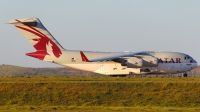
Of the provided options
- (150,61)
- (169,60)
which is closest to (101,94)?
(150,61)

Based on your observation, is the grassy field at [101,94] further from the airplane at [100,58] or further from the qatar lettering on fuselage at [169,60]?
the qatar lettering on fuselage at [169,60]

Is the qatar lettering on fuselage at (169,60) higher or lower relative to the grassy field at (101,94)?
higher

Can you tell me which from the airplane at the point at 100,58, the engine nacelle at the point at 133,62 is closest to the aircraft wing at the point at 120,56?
the airplane at the point at 100,58

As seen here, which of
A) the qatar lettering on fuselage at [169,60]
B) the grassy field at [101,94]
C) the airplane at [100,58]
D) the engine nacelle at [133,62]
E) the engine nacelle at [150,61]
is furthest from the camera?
the qatar lettering on fuselage at [169,60]

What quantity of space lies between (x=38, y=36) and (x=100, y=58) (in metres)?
8.34

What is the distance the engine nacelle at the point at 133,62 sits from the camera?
62344 millimetres

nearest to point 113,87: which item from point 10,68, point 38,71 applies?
point 38,71

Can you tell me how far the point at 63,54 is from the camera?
2544 inches

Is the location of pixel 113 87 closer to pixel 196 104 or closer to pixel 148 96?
pixel 148 96

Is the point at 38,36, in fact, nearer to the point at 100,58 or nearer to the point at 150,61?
the point at 100,58

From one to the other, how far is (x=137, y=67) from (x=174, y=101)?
74.3 ft

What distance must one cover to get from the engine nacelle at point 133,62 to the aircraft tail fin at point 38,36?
26.9 feet

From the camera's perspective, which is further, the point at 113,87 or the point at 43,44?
the point at 43,44

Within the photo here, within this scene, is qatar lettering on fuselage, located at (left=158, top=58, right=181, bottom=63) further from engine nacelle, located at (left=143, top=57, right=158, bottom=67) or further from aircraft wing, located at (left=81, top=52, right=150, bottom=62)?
aircraft wing, located at (left=81, top=52, right=150, bottom=62)
